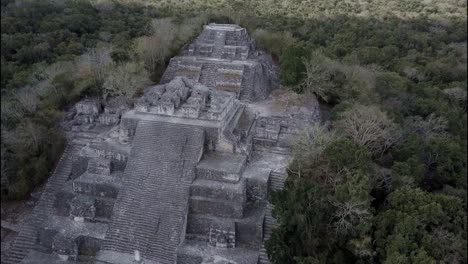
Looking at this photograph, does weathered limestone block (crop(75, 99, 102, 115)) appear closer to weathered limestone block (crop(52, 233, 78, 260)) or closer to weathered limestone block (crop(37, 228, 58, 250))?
weathered limestone block (crop(37, 228, 58, 250))

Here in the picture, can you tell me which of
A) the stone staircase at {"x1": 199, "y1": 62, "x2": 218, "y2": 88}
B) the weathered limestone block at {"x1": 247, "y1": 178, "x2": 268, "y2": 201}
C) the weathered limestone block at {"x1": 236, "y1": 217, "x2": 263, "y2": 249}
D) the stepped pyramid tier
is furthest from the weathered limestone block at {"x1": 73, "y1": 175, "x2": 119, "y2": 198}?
the stone staircase at {"x1": 199, "y1": 62, "x2": 218, "y2": 88}

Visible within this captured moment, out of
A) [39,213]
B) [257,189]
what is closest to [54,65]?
[39,213]

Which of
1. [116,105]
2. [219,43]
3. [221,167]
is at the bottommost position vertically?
[116,105]

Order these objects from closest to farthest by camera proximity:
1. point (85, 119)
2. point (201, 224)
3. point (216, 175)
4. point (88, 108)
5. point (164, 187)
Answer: point (201, 224), point (164, 187), point (216, 175), point (85, 119), point (88, 108)

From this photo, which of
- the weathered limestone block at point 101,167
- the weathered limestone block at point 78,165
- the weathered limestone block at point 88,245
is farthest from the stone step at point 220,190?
the weathered limestone block at point 78,165

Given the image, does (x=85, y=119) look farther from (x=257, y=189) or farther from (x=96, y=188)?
(x=257, y=189)

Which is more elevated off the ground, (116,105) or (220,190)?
(116,105)

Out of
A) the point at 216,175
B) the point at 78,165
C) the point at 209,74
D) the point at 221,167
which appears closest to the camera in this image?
the point at 216,175
